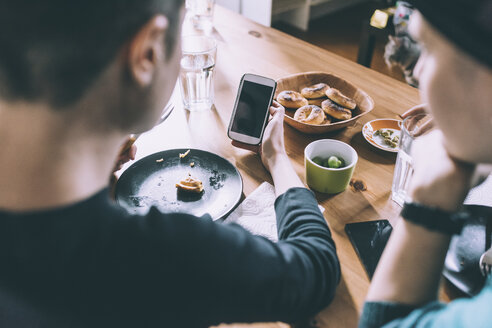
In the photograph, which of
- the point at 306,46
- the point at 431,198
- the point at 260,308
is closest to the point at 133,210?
the point at 260,308

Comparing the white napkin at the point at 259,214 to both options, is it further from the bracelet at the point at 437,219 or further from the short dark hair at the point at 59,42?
the short dark hair at the point at 59,42

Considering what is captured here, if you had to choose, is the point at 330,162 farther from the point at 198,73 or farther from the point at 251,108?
the point at 198,73

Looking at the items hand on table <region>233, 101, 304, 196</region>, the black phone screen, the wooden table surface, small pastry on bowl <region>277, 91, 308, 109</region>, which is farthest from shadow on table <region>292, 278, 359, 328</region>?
small pastry on bowl <region>277, 91, 308, 109</region>

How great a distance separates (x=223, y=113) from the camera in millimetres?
1092

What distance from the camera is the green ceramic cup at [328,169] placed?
79cm

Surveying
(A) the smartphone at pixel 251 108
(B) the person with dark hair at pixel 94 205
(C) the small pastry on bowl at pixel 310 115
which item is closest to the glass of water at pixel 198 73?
(A) the smartphone at pixel 251 108

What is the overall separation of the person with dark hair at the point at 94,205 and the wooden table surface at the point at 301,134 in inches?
7.4

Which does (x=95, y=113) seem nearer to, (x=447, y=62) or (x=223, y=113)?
(x=447, y=62)

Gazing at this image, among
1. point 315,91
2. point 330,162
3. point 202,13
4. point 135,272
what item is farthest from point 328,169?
point 202,13

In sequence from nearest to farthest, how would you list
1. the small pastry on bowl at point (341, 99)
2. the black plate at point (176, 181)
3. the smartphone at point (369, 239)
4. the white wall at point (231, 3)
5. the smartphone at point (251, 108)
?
1. the smartphone at point (369, 239)
2. the black plate at point (176, 181)
3. the smartphone at point (251, 108)
4. the small pastry on bowl at point (341, 99)
5. the white wall at point (231, 3)

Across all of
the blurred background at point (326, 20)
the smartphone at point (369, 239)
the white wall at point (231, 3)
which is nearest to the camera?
the smartphone at point (369, 239)

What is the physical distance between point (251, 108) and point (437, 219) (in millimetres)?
532

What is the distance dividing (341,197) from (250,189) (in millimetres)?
206

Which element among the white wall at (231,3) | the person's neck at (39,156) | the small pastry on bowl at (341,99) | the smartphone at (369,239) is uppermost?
the person's neck at (39,156)
